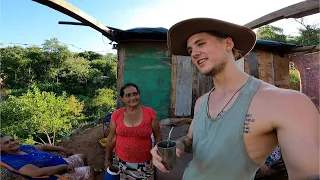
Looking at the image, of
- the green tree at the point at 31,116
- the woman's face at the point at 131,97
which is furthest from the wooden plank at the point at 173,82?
the green tree at the point at 31,116

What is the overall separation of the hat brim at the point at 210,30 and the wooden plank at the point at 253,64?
18.1ft

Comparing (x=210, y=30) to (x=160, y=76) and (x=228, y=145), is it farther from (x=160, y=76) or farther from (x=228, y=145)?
(x=160, y=76)

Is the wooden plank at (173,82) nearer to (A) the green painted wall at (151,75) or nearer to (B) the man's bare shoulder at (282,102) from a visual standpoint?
(A) the green painted wall at (151,75)

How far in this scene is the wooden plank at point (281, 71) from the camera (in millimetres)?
7320

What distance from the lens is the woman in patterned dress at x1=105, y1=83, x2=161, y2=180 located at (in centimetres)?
274

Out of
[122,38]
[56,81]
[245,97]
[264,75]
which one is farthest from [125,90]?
[56,81]

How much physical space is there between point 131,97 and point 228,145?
2.02 meters

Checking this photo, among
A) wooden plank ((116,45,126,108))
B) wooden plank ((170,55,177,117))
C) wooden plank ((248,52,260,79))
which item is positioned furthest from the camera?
wooden plank ((248,52,260,79))

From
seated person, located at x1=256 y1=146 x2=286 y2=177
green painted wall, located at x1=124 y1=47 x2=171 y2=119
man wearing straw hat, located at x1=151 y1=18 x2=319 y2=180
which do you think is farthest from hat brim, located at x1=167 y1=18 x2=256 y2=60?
green painted wall, located at x1=124 y1=47 x2=171 y2=119

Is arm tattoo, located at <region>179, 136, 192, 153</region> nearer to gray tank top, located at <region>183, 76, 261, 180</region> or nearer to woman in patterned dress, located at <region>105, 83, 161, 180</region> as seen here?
gray tank top, located at <region>183, 76, 261, 180</region>

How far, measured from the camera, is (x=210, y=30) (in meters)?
1.37

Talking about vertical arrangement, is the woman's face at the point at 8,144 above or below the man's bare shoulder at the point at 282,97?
below

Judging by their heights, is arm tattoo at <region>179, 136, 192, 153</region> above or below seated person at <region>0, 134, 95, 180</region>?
above

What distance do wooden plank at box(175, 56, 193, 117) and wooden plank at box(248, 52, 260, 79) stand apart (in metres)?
2.05
